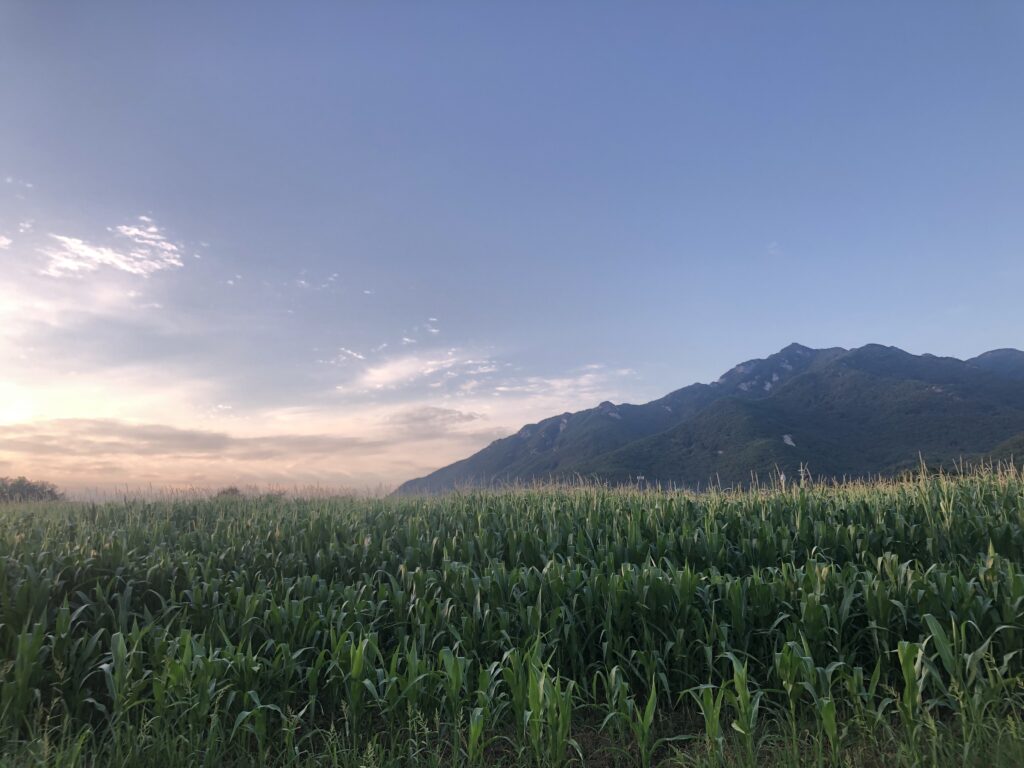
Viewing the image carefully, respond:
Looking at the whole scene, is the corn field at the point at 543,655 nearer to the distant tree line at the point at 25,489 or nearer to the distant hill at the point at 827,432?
the distant tree line at the point at 25,489

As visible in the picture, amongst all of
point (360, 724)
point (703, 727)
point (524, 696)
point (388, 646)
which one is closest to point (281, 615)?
point (388, 646)

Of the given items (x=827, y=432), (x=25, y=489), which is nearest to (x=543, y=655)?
(x=25, y=489)

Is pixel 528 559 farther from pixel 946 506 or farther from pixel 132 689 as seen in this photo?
pixel 946 506

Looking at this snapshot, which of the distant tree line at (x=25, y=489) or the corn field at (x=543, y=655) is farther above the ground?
the distant tree line at (x=25, y=489)

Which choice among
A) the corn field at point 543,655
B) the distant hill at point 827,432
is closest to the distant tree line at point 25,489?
the corn field at point 543,655

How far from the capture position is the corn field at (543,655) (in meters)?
4.49

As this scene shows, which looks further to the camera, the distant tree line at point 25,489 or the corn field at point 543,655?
the distant tree line at point 25,489

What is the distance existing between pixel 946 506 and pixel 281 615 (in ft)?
31.0

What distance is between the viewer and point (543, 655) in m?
6.02

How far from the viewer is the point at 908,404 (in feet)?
470

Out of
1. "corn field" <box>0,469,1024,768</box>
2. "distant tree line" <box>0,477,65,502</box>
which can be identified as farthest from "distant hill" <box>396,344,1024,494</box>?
"corn field" <box>0,469,1024,768</box>

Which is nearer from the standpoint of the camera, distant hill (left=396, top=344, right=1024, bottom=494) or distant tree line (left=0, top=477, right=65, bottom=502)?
distant tree line (left=0, top=477, right=65, bottom=502)

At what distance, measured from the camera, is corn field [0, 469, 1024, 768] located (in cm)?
449

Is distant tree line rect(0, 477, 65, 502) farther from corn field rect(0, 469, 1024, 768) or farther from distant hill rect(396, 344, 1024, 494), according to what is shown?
distant hill rect(396, 344, 1024, 494)
